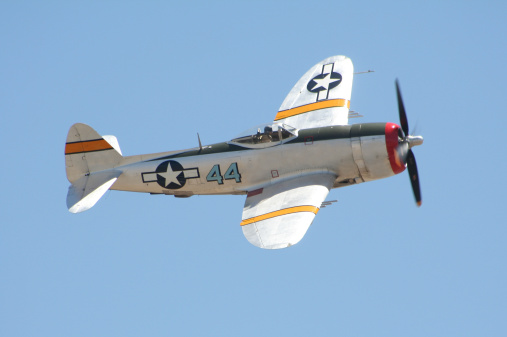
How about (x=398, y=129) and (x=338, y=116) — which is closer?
(x=398, y=129)

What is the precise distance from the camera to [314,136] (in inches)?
936

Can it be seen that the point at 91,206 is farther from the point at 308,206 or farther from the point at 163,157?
the point at 308,206

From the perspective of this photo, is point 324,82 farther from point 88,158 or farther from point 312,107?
point 88,158

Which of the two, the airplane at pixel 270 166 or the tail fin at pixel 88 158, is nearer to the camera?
the airplane at pixel 270 166

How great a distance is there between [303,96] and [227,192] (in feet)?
14.3

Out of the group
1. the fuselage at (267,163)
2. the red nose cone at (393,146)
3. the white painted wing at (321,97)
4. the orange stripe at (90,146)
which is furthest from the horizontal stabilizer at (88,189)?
the red nose cone at (393,146)

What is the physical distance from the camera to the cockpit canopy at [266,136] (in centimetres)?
2392

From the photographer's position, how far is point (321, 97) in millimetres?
26938

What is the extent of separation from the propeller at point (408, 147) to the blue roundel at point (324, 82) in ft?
12.8

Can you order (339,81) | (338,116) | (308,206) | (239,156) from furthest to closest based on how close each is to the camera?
(339,81) → (338,116) → (239,156) → (308,206)

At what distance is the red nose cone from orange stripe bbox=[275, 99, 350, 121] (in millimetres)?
3225

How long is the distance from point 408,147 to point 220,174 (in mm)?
4814

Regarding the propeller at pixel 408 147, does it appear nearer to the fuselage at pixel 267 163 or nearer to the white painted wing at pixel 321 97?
the fuselage at pixel 267 163

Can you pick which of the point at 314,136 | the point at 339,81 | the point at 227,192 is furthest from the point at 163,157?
the point at 339,81
